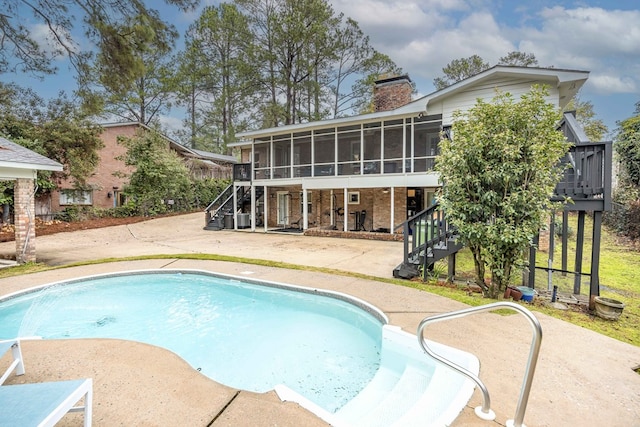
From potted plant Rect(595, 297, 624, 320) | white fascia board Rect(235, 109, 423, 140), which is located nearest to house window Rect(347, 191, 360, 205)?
white fascia board Rect(235, 109, 423, 140)

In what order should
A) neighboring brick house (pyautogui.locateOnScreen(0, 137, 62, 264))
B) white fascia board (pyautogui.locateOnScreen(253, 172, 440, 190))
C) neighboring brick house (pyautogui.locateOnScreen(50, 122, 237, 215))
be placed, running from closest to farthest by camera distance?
neighboring brick house (pyautogui.locateOnScreen(0, 137, 62, 264)) → white fascia board (pyautogui.locateOnScreen(253, 172, 440, 190)) → neighboring brick house (pyautogui.locateOnScreen(50, 122, 237, 215))

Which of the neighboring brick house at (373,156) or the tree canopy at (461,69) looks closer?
the neighboring brick house at (373,156)

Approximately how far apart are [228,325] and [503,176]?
543cm

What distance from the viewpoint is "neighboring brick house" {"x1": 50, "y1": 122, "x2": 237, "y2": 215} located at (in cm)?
1969

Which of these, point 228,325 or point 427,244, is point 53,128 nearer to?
point 228,325

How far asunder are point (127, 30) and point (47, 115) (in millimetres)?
15607

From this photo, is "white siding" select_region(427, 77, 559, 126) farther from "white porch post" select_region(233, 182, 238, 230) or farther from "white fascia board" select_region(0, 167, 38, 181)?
"white fascia board" select_region(0, 167, 38, 181)

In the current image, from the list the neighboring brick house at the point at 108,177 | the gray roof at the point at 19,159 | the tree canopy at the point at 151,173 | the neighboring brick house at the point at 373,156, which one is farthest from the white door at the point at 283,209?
the gray roof at the point at 19,159

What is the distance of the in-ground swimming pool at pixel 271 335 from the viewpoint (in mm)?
3156

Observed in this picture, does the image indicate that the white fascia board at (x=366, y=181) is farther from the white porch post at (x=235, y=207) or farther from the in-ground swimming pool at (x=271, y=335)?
the in-ground swimming pool at (x=271, y=335)

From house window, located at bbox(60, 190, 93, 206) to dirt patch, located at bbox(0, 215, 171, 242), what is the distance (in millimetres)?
2339

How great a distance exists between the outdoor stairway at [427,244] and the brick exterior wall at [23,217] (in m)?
10.2

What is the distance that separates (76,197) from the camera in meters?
19.3

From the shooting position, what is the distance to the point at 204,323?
5.77 metres
